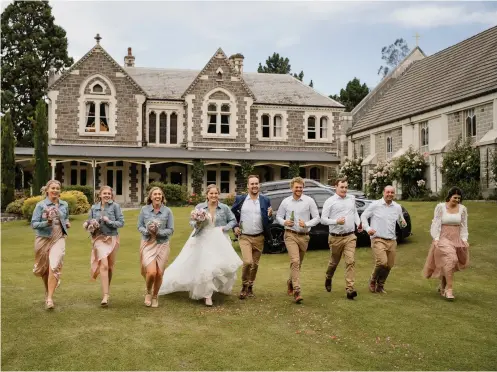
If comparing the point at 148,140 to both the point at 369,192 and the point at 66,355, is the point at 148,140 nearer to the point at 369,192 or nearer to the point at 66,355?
the point at 369,192

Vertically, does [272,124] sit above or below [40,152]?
above

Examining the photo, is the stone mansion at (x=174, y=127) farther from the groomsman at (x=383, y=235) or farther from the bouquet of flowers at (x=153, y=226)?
the bouquet of flowers at (x=153, y=226)

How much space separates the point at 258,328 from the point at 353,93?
2113 inches

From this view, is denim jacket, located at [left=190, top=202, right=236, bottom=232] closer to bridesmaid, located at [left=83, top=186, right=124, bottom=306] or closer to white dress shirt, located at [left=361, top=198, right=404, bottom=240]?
bridesmaid, located at [left=83, top=186, right=124, bottom=306]

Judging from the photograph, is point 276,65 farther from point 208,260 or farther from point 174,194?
Result: point 208,260

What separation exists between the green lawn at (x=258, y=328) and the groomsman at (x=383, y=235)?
356mm

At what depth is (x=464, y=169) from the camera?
2270 cm

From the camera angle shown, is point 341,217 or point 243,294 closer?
point 243,294

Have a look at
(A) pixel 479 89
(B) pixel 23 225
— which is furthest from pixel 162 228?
(A) pixel 479 89

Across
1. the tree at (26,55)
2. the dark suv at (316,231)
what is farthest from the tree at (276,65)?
the dark suv at (316,231)

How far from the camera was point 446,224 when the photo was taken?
30.6ft

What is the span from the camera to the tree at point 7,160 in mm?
27203

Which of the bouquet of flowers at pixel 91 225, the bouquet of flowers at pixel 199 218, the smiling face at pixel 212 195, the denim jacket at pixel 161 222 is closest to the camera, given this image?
the bouquet of flowers at pixel 91 225

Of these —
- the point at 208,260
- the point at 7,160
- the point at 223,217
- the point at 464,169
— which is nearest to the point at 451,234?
the point at 223,217
